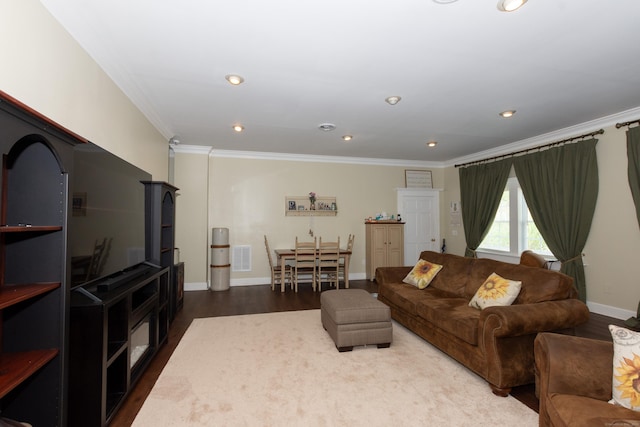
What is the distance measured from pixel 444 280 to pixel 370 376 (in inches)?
68.2

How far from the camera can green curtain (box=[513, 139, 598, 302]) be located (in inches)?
163

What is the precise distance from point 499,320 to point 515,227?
383cm

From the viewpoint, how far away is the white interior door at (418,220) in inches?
272

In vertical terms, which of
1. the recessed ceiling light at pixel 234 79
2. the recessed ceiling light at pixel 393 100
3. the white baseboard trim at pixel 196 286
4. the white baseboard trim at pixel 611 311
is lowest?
the white baseboard trim at pixel 611 311

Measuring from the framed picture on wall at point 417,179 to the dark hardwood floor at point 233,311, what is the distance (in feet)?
8.27

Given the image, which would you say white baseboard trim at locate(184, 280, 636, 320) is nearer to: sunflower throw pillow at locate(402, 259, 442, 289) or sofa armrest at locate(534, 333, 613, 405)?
sunflower throw pillow at locate(402, 259, 442, 289)

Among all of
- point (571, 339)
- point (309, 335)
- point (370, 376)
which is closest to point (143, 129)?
point (309, 335)

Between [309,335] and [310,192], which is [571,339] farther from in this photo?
[310,192]

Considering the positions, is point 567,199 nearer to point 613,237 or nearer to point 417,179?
point 613,237

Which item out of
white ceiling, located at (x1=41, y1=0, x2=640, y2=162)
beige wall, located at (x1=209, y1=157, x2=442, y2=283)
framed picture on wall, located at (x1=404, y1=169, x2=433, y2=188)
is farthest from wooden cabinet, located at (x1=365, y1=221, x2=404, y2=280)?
white ceiling, located at (x1=41, y1=0, x2=640, y2=162)

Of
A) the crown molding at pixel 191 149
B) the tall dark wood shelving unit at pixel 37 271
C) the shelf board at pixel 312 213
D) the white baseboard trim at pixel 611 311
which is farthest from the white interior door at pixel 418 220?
the tall dark wood shelving unit at pixel 37 271

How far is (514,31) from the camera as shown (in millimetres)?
2166

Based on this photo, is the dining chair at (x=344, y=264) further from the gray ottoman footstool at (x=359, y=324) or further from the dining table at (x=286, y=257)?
the gray ottoman footstool at (x=359, y=324)

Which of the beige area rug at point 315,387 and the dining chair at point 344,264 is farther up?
the dining chair at point 344,264
